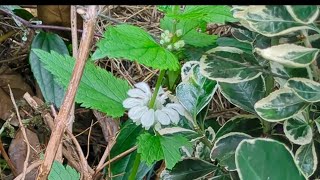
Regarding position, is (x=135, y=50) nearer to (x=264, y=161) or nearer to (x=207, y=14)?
(x=207, y=14)

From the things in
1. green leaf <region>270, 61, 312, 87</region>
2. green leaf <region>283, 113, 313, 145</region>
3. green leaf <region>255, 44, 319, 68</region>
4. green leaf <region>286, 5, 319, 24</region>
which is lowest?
green leaf <region>283, 113, 313, 145</region>

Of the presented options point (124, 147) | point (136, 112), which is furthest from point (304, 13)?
point (124, 147)

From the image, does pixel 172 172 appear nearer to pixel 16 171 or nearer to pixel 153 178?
pixel 153 178

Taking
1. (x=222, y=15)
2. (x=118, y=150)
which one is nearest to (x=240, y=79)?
(x=222, y=15)

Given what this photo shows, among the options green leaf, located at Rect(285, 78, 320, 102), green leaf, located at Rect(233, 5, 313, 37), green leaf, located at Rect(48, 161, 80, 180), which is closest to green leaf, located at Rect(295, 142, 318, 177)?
green leaf, located at Rect(285, 78, 320, 102)

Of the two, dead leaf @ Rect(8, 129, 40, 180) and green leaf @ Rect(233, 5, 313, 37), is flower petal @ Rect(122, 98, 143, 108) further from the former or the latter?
dead leaf @ Rect(8, 129, 40, 180)

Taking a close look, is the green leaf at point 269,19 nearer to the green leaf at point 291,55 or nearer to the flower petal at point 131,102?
the green leaf at point 291,55
